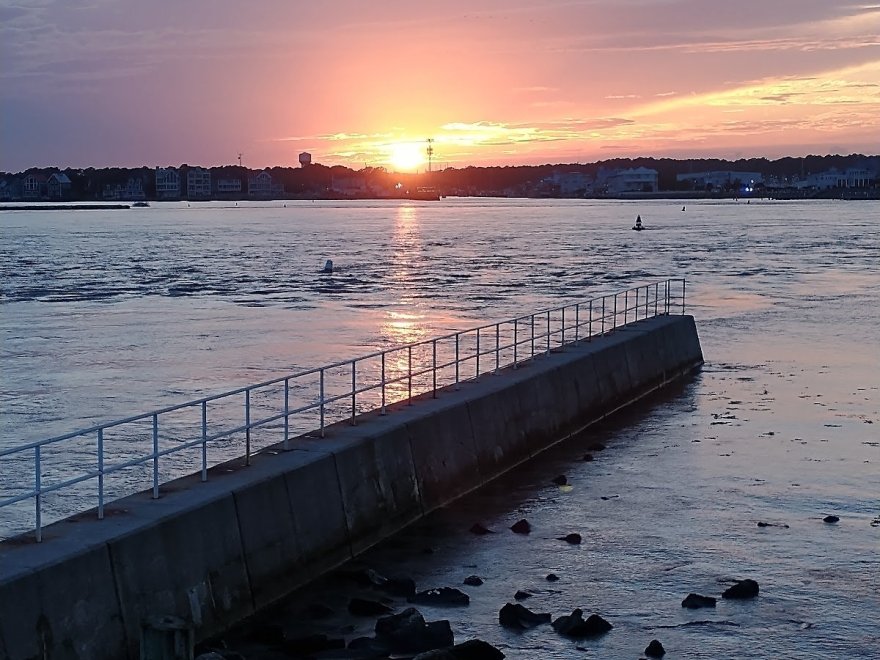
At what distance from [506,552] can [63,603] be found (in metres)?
7.08

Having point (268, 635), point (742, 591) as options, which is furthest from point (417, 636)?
point (742, 591)

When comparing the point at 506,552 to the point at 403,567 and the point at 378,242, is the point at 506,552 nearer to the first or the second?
the point at 403,567

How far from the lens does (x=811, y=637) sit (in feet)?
43.3

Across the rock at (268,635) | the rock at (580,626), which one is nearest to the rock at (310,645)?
the rock at (268,635)

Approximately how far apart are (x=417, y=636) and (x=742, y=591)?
171 inches

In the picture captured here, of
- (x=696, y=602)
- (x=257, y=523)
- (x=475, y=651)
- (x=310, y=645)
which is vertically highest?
(x=257, y=523)

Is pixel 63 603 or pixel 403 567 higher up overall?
pixel 63 603

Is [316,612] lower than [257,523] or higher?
lower

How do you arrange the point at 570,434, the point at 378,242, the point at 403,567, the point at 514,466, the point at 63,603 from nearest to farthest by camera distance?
the point at 63,603 < the point at 403,567 < the point at 514,466 < the point at 570,434 < the point at 378,242

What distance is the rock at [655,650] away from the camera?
12551mm

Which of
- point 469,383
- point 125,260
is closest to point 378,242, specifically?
point 125,260

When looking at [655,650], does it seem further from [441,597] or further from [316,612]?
[316,612]

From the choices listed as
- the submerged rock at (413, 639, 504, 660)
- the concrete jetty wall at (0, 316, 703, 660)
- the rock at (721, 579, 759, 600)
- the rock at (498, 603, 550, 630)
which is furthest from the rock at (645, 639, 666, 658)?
the concrete jetty wall at (0, 316, 703, 660)

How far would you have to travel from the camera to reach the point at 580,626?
43.0 ft
